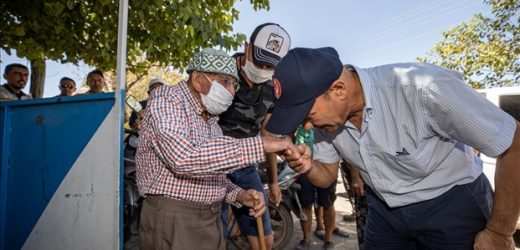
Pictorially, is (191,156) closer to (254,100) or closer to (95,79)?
(254,100)

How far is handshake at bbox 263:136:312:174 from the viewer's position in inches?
66.3

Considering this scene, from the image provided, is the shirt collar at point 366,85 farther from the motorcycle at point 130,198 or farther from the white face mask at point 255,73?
the motorcycle at point 130,198

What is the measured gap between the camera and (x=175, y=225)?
1904 millimetres

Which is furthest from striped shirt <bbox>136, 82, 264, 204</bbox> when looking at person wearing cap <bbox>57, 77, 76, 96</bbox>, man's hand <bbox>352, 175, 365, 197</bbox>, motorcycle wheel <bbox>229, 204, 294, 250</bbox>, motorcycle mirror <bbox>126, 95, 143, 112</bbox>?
person wearing cap <bbox>57, 77, 76, 96</bbox>

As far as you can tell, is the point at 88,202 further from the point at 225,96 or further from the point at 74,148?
the point at 225,96

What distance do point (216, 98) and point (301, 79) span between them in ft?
2.44

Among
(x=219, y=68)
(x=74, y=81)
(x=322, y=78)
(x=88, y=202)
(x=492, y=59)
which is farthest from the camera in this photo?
(x=492, y=59)

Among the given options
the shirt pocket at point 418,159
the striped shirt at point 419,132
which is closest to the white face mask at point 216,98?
the striped shirt at point 419,132

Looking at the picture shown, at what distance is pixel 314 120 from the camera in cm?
157

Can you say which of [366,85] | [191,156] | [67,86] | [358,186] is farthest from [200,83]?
[67,86]

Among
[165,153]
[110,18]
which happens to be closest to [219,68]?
→ [165,153]

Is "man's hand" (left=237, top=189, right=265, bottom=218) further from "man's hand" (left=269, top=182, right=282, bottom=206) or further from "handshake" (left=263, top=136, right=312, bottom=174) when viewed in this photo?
"man's hand" (left=269, top=182, right=282, bottom=206)

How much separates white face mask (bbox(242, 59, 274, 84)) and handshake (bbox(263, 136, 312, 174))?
1.14 metres

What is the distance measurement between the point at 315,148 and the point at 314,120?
1.83ft
